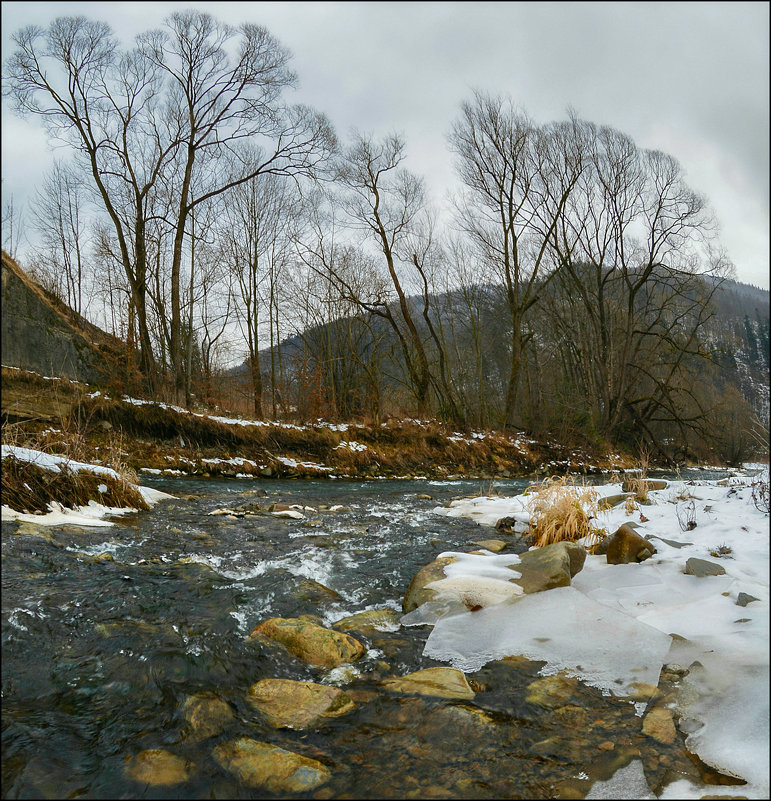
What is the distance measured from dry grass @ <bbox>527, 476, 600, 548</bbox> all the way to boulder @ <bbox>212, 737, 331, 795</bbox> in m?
3.34

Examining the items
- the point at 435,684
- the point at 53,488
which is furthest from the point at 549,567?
A: the point at 53,488

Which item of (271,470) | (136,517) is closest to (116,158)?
(271,470)

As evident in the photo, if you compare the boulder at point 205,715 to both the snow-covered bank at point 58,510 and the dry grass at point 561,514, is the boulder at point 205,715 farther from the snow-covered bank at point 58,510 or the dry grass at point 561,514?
the dry grass at point 561,514

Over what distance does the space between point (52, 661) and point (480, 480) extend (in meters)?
12.0

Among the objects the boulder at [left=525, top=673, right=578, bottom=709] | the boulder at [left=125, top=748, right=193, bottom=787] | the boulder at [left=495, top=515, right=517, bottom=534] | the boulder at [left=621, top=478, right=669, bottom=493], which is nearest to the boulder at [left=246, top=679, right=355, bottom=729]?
the boulder at [left=125, top=748, right=193, bottom=787]

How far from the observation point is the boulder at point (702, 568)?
3019mm

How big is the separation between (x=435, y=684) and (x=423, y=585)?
118 centimetres

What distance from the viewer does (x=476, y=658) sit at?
8.82ft

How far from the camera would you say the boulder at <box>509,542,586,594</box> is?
10.9ft

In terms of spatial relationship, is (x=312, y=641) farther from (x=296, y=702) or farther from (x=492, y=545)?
(x=492, y=545)

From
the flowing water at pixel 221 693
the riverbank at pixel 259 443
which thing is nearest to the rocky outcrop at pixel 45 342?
the riverbank at pixel 259 443

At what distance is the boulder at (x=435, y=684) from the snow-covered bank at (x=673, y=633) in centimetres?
17

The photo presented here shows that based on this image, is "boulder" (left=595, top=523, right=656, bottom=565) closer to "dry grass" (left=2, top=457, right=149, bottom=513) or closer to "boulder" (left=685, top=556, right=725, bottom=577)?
→ "boulder" (left=685, top=556, right=725, bottom=577)

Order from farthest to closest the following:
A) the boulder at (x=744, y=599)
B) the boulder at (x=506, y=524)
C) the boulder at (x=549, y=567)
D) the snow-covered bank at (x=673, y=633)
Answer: the boulder at (x=506, y=524)
the boulder at (x=549, y=567)
the boulder at (x=744, y=599)
the snow-covered bank at (x=673, y=633)
